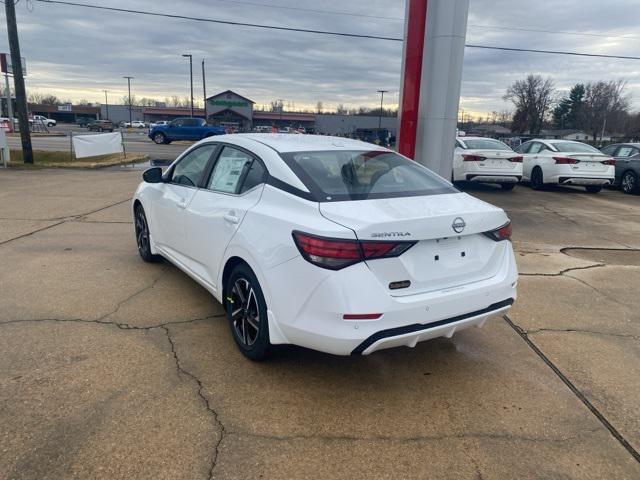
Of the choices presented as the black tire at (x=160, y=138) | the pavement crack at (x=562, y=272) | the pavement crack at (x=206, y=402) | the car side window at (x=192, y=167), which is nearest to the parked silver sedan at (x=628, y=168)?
the pavement crack at (x=562, y=272)

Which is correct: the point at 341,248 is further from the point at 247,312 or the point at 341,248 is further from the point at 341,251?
the point at 247,312

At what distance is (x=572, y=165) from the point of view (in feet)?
41.6

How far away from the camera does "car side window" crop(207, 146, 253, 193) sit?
3.77 meters

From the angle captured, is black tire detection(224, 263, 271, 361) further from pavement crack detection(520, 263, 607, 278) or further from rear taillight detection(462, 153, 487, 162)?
rear taillight detection(462, 153, 487, 162)

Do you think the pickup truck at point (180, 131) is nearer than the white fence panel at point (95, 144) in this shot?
No

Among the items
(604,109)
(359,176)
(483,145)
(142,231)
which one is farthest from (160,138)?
(604,109)

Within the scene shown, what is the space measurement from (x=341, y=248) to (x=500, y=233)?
1.28m

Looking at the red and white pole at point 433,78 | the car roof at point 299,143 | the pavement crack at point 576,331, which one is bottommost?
the pavement crack at point 576,331

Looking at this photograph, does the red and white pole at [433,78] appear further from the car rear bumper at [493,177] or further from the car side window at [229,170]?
the car rear bumper at [493,177]

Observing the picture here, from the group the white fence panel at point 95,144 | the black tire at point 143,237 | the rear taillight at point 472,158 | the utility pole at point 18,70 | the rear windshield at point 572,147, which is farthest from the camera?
the white fence panel at point 95,144

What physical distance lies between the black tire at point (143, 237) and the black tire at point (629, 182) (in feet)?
44.3

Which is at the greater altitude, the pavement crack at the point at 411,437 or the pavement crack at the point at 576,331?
the pavement crack at the point at 576,331

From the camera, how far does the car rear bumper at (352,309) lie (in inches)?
107

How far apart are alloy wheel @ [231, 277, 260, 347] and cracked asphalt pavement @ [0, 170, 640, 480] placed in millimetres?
187
